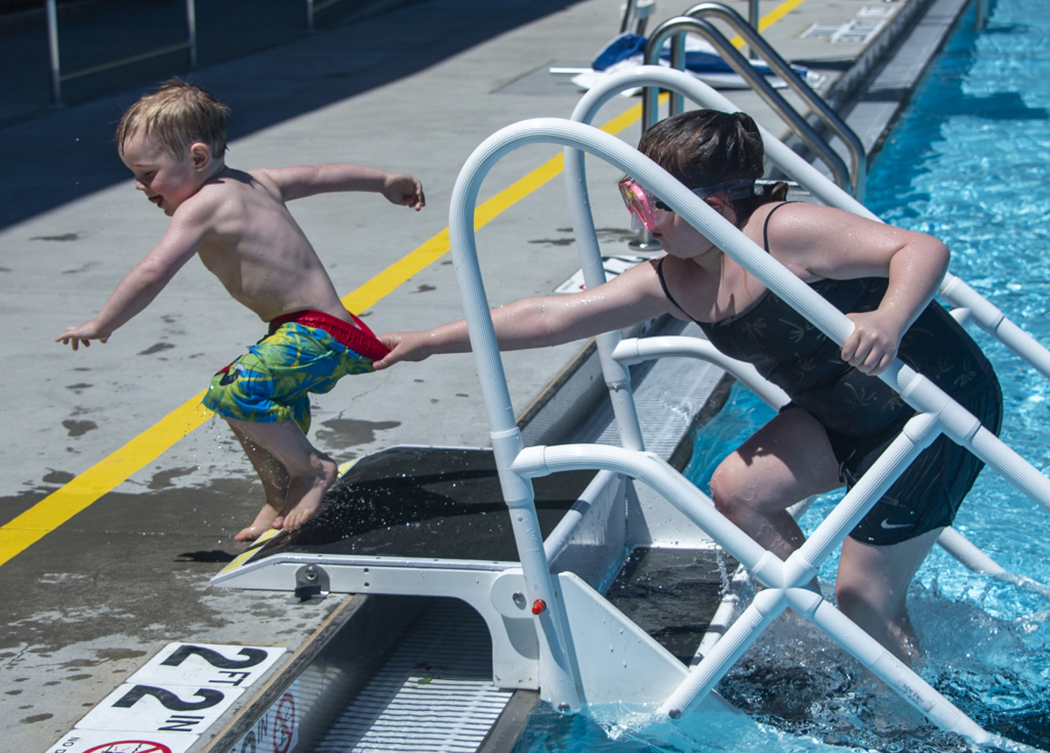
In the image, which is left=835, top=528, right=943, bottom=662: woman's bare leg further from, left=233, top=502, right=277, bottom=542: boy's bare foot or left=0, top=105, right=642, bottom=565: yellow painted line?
left=0, top=105, right=642, bottom=565: yellow painted line

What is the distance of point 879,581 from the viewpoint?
254cm

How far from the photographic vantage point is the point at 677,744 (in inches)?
104

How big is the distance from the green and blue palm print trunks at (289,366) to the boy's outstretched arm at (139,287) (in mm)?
266

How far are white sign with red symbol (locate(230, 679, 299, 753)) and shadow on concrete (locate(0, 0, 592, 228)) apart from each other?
15.1ft

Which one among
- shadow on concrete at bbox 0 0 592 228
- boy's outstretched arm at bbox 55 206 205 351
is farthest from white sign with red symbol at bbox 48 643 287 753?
shadow on concrete at bbox 0 0 592 228

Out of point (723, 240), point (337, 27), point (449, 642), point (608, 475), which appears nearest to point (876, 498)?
point (723, 240)

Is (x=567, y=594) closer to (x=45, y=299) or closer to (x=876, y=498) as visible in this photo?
(x=876, y=498)

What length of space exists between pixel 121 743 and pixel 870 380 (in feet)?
5.43

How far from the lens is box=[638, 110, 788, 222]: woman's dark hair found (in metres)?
2.30

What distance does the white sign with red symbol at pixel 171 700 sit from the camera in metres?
2.19

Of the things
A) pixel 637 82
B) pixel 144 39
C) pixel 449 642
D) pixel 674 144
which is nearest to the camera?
pixel 674 144

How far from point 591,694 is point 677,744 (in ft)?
0.76

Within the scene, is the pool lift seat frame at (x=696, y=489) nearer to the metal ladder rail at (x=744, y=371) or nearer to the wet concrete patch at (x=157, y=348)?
the metal ladder rail at (x=744, y=371)

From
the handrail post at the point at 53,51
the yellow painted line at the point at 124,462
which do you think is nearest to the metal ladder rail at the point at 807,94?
the yellow painted line at the point at 124,462
